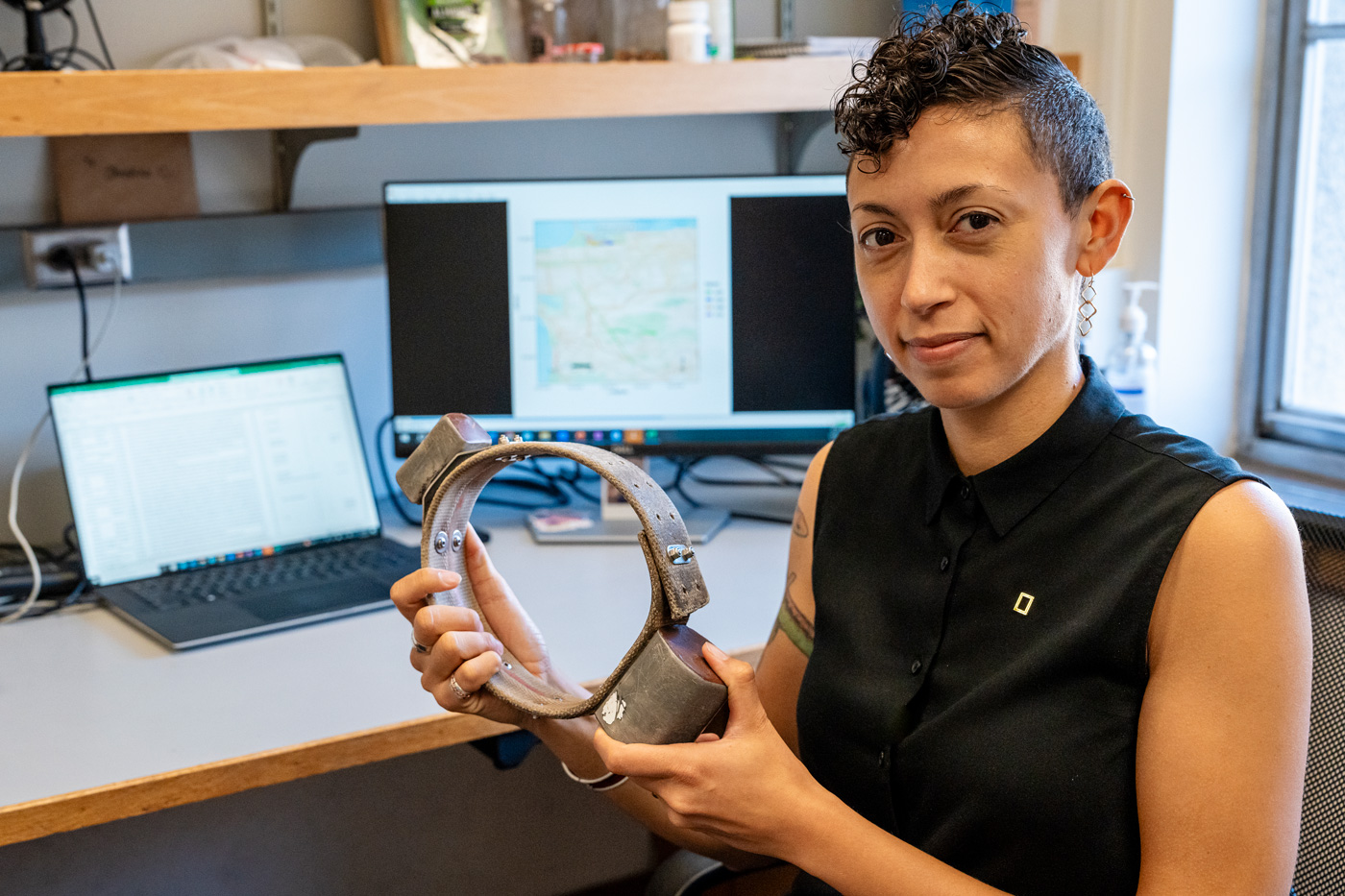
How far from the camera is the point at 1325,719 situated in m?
0.98

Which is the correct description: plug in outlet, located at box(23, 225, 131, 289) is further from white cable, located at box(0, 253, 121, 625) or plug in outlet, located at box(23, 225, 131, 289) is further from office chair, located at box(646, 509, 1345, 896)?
office chair, located at box(646, 509, 1345, 896)

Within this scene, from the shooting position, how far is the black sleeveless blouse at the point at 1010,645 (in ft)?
2.74

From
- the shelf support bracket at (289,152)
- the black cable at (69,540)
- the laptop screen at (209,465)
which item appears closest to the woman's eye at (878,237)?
the laptop screen at (209,465)

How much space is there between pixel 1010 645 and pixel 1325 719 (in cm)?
30

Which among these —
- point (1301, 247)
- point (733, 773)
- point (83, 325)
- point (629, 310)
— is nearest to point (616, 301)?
point (629, 310)

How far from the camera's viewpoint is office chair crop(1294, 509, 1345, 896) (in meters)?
0.95

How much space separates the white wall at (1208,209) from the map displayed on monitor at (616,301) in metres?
0.82

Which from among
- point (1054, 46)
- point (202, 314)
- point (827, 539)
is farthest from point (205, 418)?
point (1054, 46)

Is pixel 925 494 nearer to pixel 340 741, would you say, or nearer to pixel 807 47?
pixel 340 741

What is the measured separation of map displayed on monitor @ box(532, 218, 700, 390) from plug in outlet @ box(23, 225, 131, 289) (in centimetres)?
54

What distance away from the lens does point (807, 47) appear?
1637 millimetres

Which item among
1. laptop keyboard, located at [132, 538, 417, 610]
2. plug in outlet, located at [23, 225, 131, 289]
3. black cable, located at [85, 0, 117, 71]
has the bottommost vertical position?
laptop keyboard, located at [132, 538, 417, 610]

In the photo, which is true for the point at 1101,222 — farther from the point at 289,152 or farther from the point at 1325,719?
the point at 289,152

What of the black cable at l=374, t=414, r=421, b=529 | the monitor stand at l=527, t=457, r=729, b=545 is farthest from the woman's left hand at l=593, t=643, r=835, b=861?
the black cable at l=374, t=414, r=421, b=529
